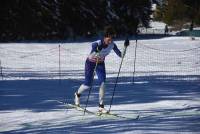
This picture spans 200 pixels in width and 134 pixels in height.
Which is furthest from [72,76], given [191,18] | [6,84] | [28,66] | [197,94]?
[191,18]

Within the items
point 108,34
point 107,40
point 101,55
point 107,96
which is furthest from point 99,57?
point 107,96

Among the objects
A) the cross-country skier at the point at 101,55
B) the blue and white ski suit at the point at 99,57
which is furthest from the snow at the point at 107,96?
the blue and white ski suit at the point at 99,57

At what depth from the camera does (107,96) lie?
15.8m

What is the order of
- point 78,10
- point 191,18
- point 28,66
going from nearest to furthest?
point 28,66 < point 78,10 < point 191,18

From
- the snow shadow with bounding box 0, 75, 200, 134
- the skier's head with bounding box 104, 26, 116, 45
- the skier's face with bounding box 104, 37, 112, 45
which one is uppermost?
the skier's head with bounding box 104, 26, 116, 45

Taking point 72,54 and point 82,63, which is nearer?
point 82,63

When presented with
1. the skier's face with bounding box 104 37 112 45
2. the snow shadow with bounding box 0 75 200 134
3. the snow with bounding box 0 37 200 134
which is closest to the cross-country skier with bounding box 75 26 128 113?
the skier's face with bounding box 104 37 112 45

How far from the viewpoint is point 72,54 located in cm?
3431

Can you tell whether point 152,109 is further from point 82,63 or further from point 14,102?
point 82,63

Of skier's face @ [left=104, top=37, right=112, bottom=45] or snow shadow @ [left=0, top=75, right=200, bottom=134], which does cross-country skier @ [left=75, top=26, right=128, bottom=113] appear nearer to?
skier's face @ [left=104, top=37, right=112, bottom=45]

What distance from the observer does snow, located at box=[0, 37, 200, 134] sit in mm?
10859

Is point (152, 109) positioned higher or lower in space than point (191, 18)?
lower

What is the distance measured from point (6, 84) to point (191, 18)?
6030 cm

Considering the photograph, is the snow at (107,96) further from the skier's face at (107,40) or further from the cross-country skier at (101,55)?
the skier's face at (107,40)
